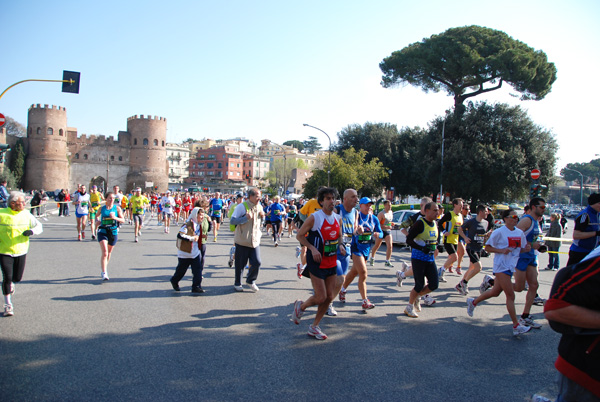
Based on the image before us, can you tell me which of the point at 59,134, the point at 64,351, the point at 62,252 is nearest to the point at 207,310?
the point at 64,351

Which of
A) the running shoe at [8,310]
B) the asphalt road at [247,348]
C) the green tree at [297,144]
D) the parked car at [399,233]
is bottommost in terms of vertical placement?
the asphalt road at [247,348]

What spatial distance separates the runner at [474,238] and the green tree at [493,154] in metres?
24.9

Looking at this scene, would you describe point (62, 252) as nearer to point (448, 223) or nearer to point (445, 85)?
point (448, 223)

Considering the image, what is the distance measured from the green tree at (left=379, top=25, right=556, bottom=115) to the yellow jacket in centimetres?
3461

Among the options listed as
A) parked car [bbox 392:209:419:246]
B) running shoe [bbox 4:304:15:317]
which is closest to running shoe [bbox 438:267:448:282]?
parked car [bbox 392:209:419:246]

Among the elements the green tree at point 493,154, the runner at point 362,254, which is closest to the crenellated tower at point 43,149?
the green tree at point 493,154

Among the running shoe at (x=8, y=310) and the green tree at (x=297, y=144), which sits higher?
the green tree at (x=297, y=144)

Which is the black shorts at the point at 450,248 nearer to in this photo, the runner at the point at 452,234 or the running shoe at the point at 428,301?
the runner at the point at 452,234

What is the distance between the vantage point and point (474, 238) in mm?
7988

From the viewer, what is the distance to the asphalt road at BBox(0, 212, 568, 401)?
3.65 m

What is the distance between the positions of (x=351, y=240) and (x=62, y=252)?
8.56 meters

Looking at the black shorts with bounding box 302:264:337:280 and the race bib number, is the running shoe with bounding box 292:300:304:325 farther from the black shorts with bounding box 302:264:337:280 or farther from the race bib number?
the race bib number

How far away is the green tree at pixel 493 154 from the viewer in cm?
3098

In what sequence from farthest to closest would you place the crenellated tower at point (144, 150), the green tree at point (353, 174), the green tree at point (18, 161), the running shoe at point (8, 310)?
the crenellated tower at point (144, 150) → the green tree at point (18, 161) → the green tree at point (353, 174) → the running shoe at point (8, 310)
